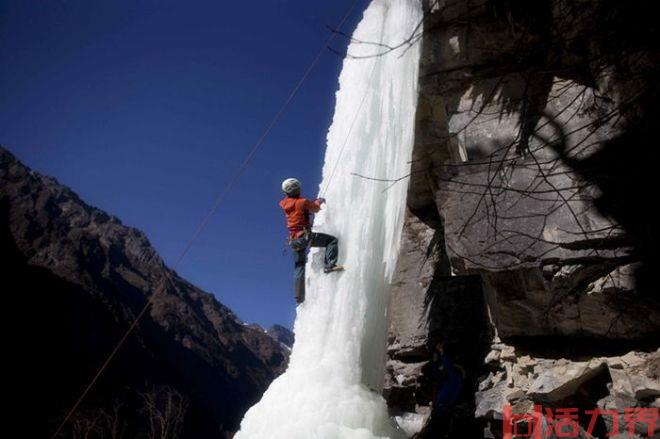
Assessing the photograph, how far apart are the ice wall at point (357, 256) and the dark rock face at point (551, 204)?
645 millimetres

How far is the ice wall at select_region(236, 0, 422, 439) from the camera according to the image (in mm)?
3590

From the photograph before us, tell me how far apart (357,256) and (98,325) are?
100 ft

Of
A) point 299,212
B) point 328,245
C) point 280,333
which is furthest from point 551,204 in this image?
point 280,333

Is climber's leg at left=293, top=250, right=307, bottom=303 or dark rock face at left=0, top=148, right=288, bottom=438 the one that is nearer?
climber's leg at left=293, top=250, right=307, bottom=303

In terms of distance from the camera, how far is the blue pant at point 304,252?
163 inches

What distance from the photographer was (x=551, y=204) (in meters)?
2.42

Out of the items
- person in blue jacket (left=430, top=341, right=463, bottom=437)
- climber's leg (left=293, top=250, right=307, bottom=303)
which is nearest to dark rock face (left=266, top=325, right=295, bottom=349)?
climber's leg (left=293, top=250, right=307, bottom=303)

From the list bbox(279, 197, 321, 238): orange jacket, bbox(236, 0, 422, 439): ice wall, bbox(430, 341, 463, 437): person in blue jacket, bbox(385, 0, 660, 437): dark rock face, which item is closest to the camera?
bbox(385, 0, 660, 437): dark rock face

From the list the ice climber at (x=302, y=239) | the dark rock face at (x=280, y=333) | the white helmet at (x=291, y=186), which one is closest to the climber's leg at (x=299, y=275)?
the ice climber at (x=302, y=239)

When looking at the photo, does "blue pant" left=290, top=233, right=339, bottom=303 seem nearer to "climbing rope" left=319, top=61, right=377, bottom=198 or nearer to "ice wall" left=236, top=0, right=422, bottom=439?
"ice wall" left=236, top=0, right=422, bottom=439

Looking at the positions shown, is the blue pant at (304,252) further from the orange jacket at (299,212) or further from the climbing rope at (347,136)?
the climbing rope at (347,136)

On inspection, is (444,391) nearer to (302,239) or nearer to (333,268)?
(333,268)

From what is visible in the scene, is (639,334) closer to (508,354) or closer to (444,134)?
(508,354)

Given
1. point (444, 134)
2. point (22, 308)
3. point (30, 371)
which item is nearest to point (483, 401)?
point (444, 134)
